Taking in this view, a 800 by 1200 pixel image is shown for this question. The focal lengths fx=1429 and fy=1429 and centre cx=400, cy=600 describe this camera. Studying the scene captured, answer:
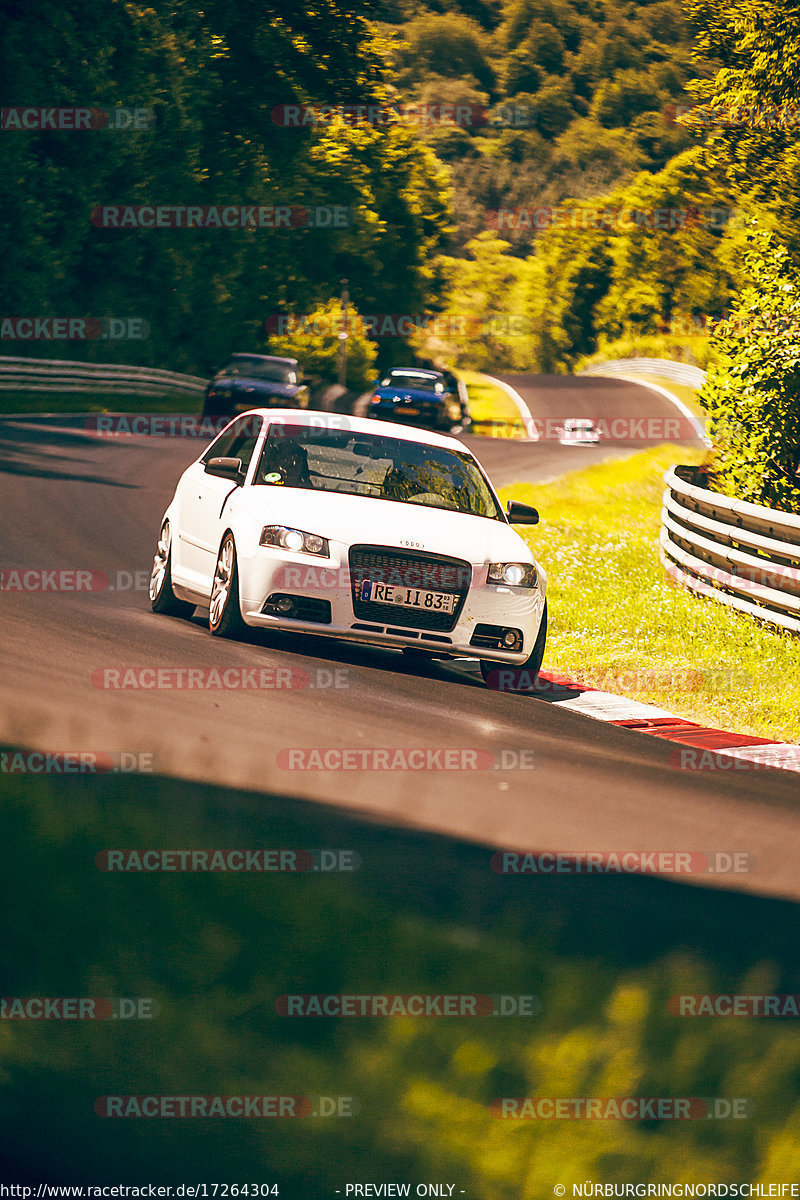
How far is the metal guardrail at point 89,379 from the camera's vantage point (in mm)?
33688

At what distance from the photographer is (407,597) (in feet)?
29.5

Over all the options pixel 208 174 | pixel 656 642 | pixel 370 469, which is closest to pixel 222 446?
pixel 370 469

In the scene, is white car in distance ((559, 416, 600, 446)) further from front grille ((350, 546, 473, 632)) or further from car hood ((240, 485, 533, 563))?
front grille ((350, 546, 473, 632))

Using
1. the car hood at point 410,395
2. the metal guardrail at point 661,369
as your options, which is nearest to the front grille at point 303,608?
the car hood at point 410,395

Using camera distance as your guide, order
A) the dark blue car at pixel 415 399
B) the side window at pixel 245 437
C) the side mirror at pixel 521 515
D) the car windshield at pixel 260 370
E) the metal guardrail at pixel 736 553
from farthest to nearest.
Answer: the dark blue car at pixel 415 399, the car windshield at pixel 260 370, the metal guardrail at pixel 736 553, the side mirror at pixel 521 515, the side window at pixel 245 437

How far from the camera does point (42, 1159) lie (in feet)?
11.7

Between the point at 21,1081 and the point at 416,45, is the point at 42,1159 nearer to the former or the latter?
the point at 21,1081

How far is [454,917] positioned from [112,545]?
1004cm

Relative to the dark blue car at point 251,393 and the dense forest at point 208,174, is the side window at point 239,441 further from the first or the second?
the dense forest at point 208,174

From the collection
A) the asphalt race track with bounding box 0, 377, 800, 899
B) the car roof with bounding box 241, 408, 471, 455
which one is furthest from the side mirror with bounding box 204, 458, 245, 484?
the asphalt race track with bounding box 0, 377, 800, 899

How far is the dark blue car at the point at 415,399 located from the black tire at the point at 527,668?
2753cm

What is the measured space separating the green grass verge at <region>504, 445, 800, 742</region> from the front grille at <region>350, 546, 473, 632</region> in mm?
2304

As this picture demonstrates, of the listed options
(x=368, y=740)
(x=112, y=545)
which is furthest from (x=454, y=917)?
(x=112, y=545)

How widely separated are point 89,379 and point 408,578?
3004cm
